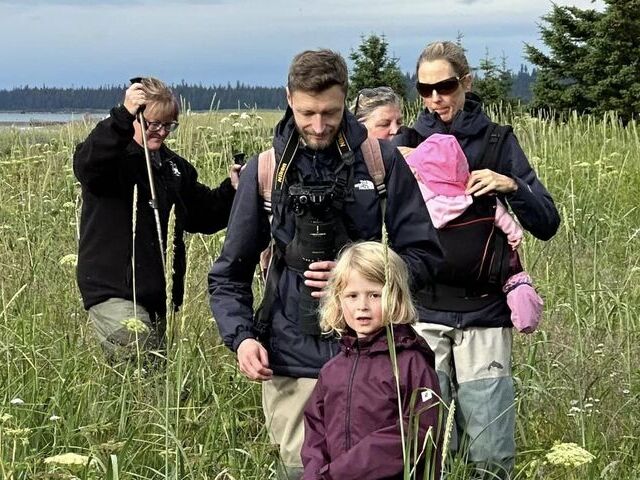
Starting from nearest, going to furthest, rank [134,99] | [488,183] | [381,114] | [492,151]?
[488,183], [492,151], [134,99], [381,114]

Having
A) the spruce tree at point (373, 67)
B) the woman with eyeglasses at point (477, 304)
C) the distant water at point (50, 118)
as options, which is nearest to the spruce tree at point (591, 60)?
the spruce tree at point (373, 67)

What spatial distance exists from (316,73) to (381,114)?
1.97 metres

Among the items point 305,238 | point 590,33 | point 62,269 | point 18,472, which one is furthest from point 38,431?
point 590,33

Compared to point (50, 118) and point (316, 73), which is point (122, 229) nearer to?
point (316, 73)

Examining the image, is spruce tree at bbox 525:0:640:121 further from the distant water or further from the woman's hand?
the woman's hand

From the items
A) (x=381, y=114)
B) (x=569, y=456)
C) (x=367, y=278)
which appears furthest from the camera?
(x=381, y=114)

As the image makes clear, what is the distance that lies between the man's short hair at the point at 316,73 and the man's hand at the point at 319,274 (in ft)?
1.72

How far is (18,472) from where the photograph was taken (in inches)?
116

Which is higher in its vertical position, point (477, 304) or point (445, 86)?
point (445, 86)

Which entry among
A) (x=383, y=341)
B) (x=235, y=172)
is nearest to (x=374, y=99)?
(x=235, y=172)

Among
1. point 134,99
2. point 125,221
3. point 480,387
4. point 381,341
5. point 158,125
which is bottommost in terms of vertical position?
point 480,387

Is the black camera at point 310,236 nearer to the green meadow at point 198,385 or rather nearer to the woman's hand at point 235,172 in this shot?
the green meadow at point 198,385

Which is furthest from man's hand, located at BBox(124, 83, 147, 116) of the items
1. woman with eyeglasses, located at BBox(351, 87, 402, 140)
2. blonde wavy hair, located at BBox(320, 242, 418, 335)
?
blonde wavy hair, located at BBox(320, 242, 418, 335)

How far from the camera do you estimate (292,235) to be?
316 cm
